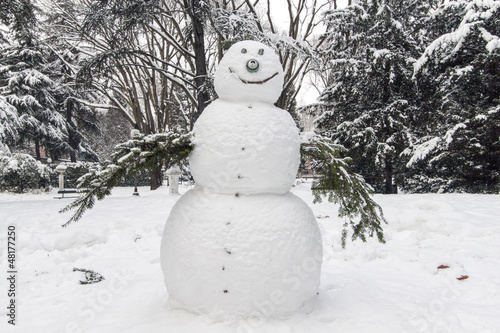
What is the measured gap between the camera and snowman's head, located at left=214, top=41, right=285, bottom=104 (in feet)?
7.98

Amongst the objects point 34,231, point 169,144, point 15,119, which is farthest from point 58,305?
point 15,119

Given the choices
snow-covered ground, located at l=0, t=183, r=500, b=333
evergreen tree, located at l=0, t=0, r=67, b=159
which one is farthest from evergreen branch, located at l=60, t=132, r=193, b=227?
evergreen tree, located at l=0, t=0, r=67, b=159

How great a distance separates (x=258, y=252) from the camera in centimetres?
217

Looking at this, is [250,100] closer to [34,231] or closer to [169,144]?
[169,144]

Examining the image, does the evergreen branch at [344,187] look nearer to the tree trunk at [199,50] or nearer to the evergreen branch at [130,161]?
the evergreen branch at [130,161]

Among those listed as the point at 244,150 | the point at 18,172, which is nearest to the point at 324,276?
the point at 244,150

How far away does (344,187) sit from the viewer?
2.58 metres

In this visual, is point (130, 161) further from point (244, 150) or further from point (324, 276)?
point (324, 276)

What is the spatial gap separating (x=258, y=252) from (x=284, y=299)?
0.43 meters

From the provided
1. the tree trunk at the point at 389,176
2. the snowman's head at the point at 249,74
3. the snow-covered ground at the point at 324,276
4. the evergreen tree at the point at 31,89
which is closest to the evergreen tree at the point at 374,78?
the tree trunk at the point at 389,176

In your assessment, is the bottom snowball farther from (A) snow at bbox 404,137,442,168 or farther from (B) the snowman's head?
(A) snow at bbox 404,137,442,168

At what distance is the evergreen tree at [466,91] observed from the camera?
7.98 m

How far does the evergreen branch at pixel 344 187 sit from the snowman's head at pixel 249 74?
2.09ft

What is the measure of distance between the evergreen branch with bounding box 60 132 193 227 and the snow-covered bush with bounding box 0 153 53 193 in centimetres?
1396
